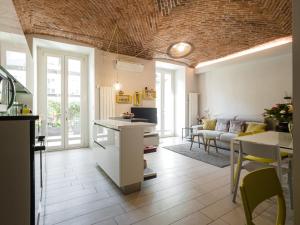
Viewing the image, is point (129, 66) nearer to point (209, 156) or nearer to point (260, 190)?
point (209, 156)

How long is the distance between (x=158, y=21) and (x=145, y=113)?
2612 mm

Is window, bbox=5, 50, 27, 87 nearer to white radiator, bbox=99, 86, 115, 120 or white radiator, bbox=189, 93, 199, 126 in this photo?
white radiator, bbox=99, 86, 115, 120

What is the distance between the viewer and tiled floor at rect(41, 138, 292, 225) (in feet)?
5.99

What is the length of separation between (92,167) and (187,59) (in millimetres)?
5005

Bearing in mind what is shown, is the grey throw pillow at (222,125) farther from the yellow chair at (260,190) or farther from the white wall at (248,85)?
the yellow chair at (260,190)

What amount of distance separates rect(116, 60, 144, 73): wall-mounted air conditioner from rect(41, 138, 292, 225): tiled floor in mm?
3086

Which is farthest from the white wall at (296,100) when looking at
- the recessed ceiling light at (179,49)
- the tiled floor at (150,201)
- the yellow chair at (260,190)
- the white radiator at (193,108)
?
the white radiator at (193,108)

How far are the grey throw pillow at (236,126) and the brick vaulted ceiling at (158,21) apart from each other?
2286 mm

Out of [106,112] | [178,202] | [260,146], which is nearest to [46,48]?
[106,112]

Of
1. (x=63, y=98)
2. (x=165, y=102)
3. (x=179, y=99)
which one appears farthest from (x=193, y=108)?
(x=63, y=98)

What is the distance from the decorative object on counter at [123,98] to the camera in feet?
16.8

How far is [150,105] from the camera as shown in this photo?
5.86 meters

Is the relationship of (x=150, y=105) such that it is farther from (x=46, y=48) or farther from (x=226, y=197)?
(x=226, y=197)

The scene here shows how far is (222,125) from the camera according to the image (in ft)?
17.7
